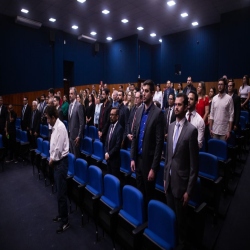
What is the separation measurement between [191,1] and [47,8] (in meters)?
4.74

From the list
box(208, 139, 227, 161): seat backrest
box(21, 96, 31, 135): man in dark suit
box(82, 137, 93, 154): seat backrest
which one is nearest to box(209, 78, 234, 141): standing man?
box(208, 139, 227, 161): seat backrest

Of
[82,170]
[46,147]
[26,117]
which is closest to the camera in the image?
[82,170]

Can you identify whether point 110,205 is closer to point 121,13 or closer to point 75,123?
point 75,123

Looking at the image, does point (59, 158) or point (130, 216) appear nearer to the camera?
point (130, 216)

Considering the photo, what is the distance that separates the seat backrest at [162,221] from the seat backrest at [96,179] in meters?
0.76

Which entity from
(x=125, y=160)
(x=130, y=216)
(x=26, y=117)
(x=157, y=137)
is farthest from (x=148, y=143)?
(x=26, y=117)

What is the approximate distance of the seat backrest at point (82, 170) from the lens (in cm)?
232

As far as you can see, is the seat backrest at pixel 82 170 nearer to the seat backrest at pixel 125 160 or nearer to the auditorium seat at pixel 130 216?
the seat backrest at pixel 125 160

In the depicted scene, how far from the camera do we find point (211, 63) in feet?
25.5

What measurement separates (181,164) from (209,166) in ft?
2.78

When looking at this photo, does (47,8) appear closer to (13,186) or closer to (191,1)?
(191,1)

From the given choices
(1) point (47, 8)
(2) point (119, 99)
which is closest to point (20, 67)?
(1) point (47, 8)

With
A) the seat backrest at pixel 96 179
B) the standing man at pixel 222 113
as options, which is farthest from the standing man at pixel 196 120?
the seat backrest at pixel 96 179

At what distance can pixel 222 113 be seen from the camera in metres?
2.65
